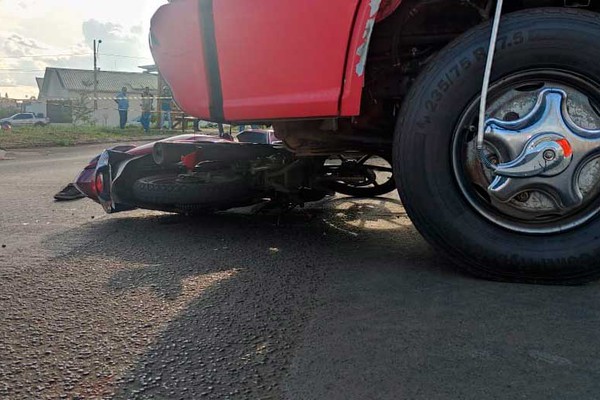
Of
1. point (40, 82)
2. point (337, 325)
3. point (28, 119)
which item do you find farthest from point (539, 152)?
point (40, 82)

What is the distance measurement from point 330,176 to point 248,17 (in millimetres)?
1403

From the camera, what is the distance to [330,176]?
11.4 feet

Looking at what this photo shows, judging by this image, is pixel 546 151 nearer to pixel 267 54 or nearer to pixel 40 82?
pixel 267 54

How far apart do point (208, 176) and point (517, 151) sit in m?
2.04

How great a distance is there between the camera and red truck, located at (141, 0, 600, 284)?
198cm

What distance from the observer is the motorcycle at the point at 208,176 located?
3.30 m

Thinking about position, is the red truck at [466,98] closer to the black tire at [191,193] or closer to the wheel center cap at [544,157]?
the wheel center cap at [544,157]

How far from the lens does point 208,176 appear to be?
11.0ft

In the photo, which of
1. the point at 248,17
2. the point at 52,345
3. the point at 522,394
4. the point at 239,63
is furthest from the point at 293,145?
the point at 522,394

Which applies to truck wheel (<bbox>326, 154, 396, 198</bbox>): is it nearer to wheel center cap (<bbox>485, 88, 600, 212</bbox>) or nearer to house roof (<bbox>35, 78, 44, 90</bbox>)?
wheel center cap (<bbox>485, 88, 600, 212</bbox>)

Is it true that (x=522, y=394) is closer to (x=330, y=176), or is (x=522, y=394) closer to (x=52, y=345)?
(x=52, y=345)

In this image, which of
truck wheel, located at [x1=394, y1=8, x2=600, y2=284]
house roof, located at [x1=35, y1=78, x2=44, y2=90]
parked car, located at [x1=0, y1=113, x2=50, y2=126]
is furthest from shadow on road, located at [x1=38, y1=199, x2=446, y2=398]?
house roof, located at [x1=35, y1=78, x2=44, y2=90]

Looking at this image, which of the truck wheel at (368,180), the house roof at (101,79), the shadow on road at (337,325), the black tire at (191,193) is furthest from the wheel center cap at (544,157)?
the house roof at (101,79)

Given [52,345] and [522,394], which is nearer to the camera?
[522,394]
